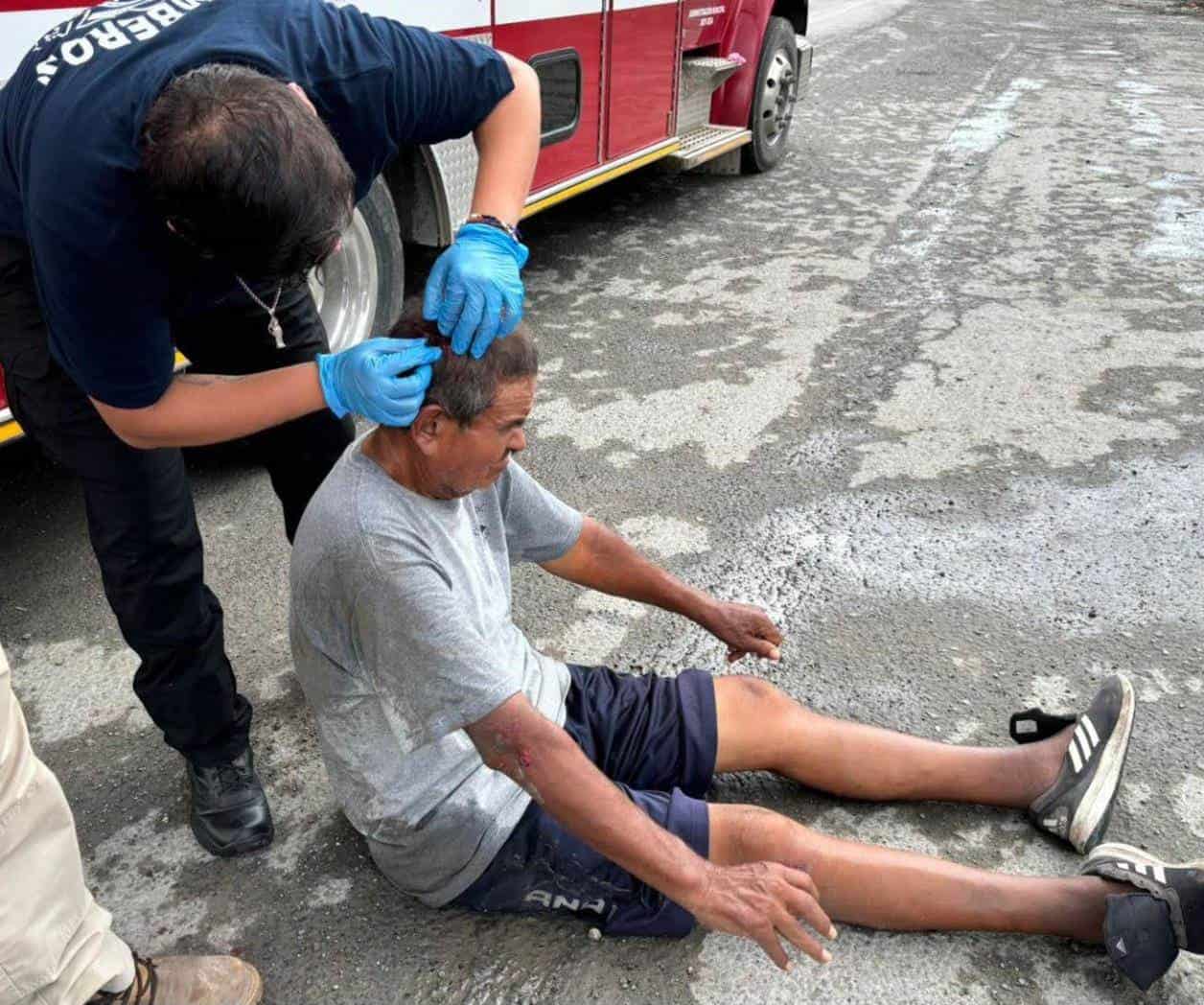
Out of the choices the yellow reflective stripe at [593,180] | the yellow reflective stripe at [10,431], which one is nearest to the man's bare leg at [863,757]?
the yellow reflective stripe at [10,431]

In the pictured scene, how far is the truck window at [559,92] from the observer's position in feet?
13.8

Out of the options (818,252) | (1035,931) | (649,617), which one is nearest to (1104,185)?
(818,252)

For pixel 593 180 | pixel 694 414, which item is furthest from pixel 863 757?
pixel 593 180

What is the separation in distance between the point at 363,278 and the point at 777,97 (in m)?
4.13

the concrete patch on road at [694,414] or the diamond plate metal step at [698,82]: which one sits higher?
the diamond plate metal step at [698,82]

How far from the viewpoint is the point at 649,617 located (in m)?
2.76

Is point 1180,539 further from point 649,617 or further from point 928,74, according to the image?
point 928,74

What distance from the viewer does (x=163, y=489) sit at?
1.87 metres

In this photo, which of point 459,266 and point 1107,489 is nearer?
point 459,266

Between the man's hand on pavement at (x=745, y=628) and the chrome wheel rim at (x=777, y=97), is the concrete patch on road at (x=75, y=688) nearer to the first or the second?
the man's hand on pavement at (x=745, y=628)

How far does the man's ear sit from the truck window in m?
2.92

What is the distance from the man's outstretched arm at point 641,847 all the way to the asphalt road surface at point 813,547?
40 centimetres

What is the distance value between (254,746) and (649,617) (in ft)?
3.34

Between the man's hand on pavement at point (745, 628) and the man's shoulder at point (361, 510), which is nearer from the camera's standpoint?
the man's shoulder at point (361, 510)
